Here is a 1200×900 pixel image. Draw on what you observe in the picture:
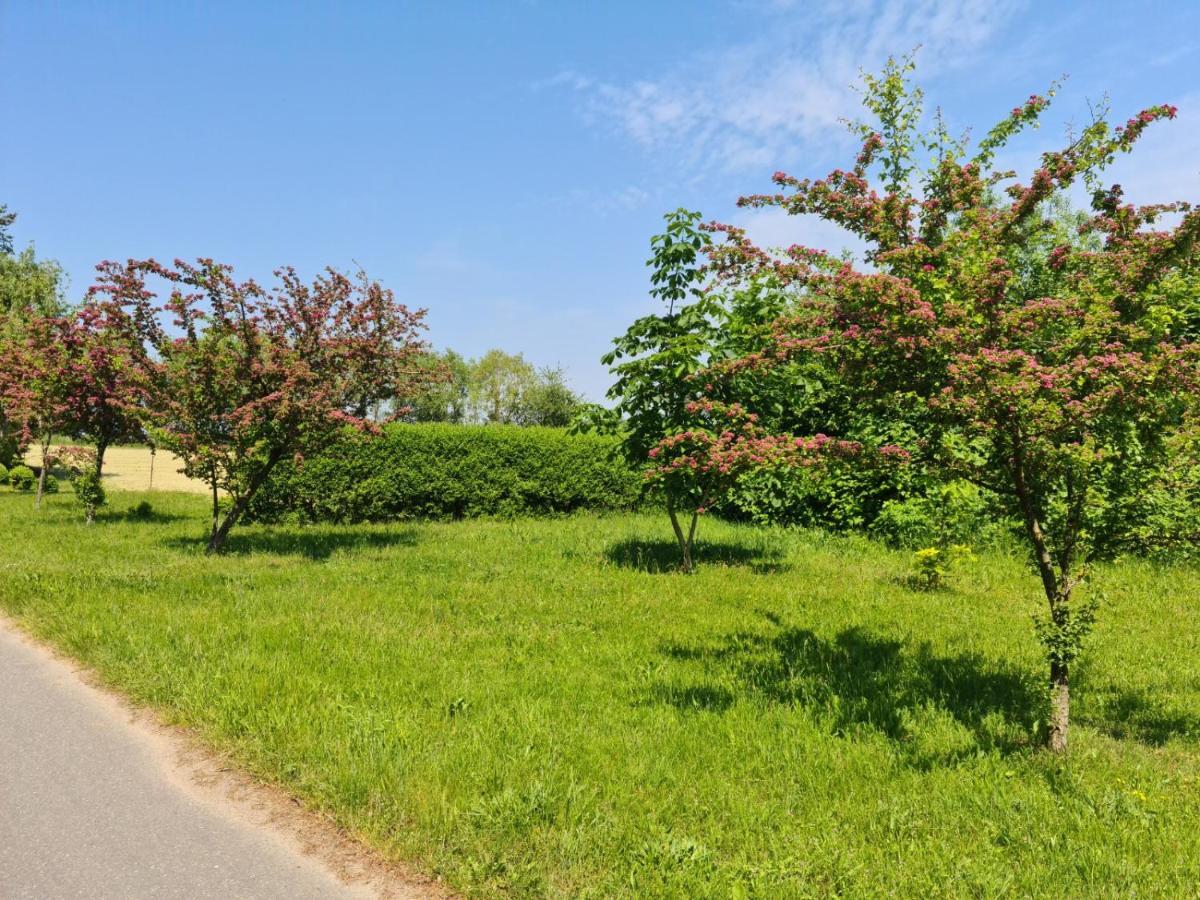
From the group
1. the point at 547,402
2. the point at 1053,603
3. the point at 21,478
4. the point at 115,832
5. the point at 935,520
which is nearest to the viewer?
the point at 115,832

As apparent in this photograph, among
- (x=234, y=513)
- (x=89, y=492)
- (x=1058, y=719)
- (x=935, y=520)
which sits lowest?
(x=1058, y=719)

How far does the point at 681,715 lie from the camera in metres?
4.91

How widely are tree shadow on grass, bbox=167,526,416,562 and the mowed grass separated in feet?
5.89

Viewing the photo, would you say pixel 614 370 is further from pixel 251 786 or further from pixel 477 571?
pixel 251 786

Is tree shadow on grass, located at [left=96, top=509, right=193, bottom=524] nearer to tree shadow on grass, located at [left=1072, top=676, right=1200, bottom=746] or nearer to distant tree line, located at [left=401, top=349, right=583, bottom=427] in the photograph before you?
tree shadow on grass, located at [left=1072, top=676, right=1200, bottom=746]

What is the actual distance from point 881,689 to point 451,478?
1229 cm

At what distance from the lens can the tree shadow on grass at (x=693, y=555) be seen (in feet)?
34.0

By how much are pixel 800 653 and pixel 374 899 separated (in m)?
4.35

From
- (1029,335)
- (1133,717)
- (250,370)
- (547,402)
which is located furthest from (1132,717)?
(547,402)

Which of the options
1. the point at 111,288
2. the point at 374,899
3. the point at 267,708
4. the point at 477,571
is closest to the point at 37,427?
the point at 111,288

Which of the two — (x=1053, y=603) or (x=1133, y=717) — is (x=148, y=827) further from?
(x=1133, y=717)

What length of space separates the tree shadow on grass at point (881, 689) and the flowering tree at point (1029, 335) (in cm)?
52

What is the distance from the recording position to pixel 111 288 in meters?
10.5

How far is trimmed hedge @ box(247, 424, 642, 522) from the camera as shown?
15133mm
